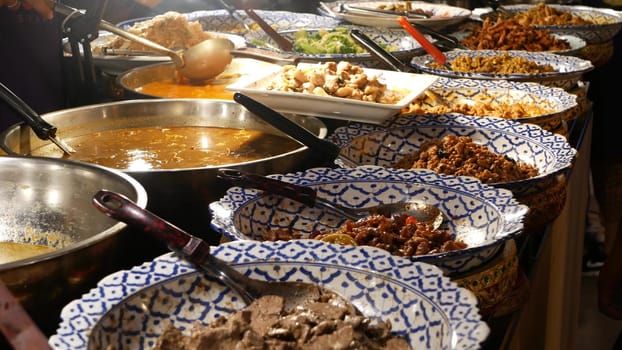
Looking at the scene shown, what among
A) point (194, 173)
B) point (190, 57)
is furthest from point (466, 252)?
point (190, 57)

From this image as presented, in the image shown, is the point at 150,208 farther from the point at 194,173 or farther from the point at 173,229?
the point at 173,229

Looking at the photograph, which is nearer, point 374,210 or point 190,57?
point 374,210

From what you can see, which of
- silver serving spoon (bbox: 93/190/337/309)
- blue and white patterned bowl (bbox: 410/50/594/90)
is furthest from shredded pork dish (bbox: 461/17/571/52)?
silver serving spoon (bbox: 93/190/337/309)

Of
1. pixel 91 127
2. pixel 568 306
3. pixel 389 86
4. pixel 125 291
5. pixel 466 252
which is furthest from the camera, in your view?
pixel 568 306

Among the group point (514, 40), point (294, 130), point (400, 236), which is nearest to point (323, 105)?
point (294, 130)

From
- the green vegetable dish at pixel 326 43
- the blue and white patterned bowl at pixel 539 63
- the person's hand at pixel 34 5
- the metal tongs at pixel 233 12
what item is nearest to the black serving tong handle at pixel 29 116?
the person's hand at pixel 34 5

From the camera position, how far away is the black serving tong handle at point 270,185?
1499mm

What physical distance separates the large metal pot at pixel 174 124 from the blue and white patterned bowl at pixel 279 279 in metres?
0.28

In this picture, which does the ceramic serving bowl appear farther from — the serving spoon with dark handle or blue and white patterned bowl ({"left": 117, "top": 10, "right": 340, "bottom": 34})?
blue and white patterned bowl ({"left": 117, "top": 10, "right": 340, "bottom": 34})

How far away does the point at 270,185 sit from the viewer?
1543mm

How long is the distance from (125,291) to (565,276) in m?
2.15

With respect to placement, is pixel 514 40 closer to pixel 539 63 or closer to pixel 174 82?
pixel 539 63

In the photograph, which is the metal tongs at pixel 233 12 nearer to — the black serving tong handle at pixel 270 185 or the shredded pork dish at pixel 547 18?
the shredded pork dish at pixel 547 18

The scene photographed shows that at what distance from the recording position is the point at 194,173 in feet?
4.89
